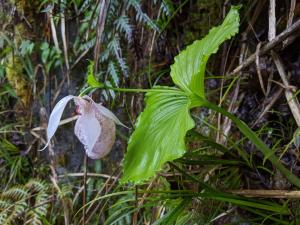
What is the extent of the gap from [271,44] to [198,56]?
31 cm

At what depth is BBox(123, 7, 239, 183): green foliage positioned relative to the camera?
0.84 m

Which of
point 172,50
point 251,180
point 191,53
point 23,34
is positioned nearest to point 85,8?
point 172,50

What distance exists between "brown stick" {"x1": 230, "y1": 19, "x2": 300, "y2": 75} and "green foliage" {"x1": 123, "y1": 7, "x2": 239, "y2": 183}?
22 centimetres

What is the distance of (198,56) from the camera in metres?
0.99

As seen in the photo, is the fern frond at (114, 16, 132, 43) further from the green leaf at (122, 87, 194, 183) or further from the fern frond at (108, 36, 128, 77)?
the green leaf at (122, 87, 194, 183)

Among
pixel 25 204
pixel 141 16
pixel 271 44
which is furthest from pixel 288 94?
pixel 25 204

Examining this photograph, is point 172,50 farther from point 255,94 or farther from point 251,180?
point 251,180

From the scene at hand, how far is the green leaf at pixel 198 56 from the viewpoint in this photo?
0.93 m

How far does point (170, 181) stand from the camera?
123 centimetres

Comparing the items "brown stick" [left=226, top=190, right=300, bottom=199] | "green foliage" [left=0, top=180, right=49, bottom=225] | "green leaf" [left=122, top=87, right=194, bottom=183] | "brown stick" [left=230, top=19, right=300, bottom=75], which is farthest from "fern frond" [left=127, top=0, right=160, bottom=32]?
"green foliage" [left=0, top=180, right=49, bottom=225]

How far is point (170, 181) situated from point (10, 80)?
999mm

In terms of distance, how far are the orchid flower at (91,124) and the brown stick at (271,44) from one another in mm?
489

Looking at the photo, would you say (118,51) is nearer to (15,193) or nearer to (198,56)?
(198,56)

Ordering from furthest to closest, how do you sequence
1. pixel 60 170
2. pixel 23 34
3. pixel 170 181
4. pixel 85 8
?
pixel 23 34
pixel 60 170
pixel 85 8
pixel 170 181
